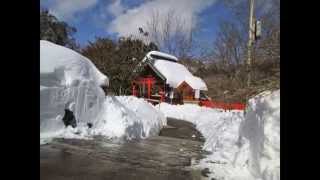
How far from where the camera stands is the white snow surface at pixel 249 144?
116 inches

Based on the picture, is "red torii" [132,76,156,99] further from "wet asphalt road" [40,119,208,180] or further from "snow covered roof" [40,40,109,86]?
"wet asphalt road" [40,119,208,180]

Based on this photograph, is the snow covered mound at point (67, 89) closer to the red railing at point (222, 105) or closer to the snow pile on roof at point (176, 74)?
the snow pile on roof at point (176, 74)

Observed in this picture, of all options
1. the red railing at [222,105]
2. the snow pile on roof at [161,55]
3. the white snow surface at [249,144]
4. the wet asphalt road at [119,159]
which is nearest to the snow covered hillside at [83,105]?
the wet asphalt road at [119,159]

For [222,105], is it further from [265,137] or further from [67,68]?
[265,137]

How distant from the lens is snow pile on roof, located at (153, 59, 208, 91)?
457cm

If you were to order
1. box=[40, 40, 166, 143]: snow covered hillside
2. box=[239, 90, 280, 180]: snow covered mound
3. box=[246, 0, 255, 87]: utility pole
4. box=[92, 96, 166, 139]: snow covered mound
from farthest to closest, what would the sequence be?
1. box=[92, 96, 166, 139]: snow covered mound
2. box=[40, 40, 166, 143]: snow covered hillside
3. box=[246, 0, 255, 87]: utility pole
4. box=[239, 90, 280, 180]: snow covered mound

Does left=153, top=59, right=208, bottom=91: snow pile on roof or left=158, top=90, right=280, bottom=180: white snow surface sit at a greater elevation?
left=153, top=59, right=208, bottom=91: snow pile on roof

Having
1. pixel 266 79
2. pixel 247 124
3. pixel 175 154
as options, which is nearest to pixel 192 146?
pixel 175 154

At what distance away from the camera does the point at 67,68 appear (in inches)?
218

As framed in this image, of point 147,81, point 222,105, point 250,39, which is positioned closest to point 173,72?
point 147,81

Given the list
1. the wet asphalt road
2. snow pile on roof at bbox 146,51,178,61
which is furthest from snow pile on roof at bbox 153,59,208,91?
the wet asphalt road
